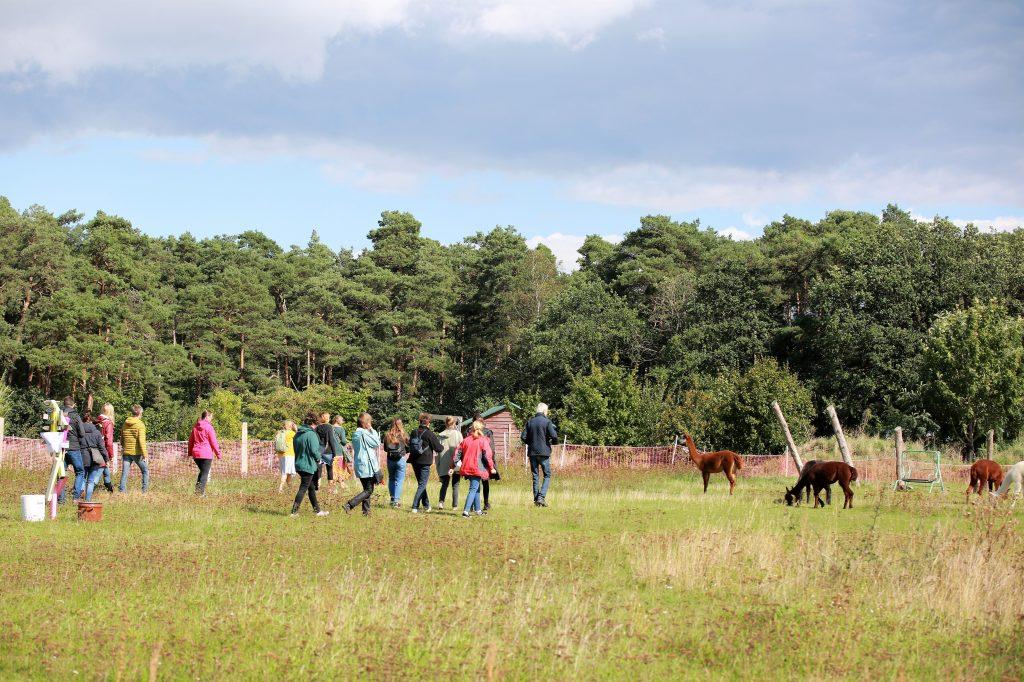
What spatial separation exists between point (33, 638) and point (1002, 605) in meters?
8.77

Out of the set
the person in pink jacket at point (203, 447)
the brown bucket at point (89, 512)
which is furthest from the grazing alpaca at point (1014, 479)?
the brown bucket at point (89, 512)

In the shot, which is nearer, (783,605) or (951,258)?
(783,605)

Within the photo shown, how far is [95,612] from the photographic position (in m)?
8.81

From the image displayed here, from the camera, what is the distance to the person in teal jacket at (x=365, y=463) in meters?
16.3

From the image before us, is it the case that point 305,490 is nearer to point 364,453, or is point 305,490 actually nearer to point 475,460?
point 364,453

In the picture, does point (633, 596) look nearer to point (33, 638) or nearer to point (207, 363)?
point (33, 638)

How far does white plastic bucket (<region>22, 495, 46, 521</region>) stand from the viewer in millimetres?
15016

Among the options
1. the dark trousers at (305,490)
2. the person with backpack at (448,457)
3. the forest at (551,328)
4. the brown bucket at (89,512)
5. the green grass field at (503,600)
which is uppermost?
the forest at (551,328)

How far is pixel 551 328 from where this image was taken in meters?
62.9

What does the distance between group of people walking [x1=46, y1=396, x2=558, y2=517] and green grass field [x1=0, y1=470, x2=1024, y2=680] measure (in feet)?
3.81

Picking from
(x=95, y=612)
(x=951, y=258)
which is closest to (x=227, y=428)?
(x=951, y=258)

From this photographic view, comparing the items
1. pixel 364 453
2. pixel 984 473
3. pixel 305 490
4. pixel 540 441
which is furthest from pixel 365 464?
pixel 984 473

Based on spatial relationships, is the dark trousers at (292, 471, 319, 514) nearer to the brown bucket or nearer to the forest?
the brown bucket

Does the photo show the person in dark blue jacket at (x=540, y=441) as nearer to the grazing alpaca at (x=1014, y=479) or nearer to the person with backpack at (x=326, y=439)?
the person with backpack at (x=326, y=439)
